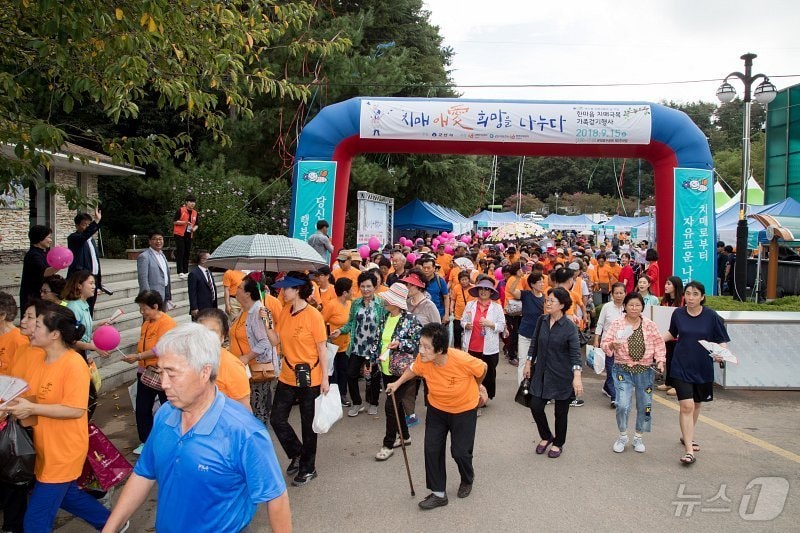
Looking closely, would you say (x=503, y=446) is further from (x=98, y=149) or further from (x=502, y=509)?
(x=98, y=149)

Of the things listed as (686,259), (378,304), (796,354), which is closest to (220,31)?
(378,304)

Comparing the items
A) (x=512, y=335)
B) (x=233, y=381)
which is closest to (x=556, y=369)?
(x=233, y=381)

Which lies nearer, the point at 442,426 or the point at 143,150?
the point at 442,426

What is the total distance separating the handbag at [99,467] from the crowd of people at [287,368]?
0.24 meters

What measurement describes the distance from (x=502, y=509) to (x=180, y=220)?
934 cm

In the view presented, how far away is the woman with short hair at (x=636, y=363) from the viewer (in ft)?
19.4

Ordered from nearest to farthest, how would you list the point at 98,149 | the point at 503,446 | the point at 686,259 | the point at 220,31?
1. the point at 503,446
2. the point at 220,31
3. the point at 686,259
4. the point at 98,149

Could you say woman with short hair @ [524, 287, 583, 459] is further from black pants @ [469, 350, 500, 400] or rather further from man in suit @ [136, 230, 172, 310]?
man in suit @ [136, 230, 172, 310]

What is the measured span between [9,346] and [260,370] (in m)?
1.91

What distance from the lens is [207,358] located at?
94.7 inches

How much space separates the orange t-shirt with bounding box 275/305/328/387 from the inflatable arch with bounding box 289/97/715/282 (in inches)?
327

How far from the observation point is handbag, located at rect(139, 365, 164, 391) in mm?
5082

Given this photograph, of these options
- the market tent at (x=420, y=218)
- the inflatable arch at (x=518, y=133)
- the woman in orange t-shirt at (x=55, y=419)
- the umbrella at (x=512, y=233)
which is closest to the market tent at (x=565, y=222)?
the umbrella at (x=512, y=233)

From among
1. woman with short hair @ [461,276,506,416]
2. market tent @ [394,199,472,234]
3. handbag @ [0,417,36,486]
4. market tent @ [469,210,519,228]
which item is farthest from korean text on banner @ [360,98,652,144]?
market tent @ [469,210,519,228]
